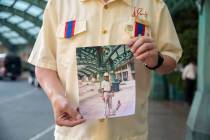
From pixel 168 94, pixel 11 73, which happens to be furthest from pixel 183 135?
pixel 168 94

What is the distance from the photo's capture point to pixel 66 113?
1522mm

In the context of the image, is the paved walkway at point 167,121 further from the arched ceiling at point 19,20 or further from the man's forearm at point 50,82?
the man's forearm at point 50,82

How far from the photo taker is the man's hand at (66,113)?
1.52m

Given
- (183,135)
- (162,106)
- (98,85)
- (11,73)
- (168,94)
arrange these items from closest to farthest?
(98,85), (11,73), (183,135), (162,106), (168,94)

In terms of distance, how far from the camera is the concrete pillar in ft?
21.2

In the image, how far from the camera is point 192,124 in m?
6.67

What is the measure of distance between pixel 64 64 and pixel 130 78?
10.2 inches

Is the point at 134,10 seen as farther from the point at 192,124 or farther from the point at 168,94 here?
the point at 168,94

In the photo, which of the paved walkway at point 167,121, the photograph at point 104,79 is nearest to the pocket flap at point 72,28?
the photograph at point 104,79

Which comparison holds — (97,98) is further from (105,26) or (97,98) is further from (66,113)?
(105,26)

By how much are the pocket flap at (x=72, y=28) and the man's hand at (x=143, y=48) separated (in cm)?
21

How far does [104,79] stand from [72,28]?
23cm

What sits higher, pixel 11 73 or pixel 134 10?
pixel 134 10

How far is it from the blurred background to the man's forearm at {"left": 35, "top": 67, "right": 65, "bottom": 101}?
25 centimetres
